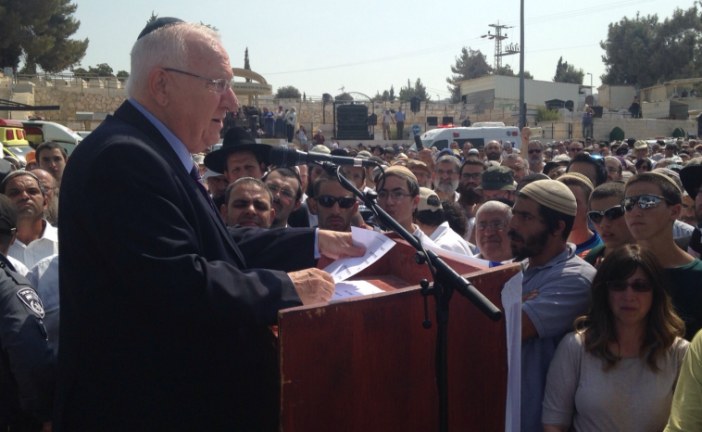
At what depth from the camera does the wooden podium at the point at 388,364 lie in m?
1.81

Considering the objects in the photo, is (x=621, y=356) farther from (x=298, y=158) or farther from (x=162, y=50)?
(x=162, y=50)

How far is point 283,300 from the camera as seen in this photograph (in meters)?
1.90

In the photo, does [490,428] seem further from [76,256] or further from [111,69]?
[111,69]

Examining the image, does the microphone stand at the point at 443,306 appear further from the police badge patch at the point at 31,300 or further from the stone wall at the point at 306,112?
the stone wall at the point at 306,112

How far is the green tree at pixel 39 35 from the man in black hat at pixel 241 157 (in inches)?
1745

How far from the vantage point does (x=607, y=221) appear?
409cm

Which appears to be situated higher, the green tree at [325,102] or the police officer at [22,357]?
the green tree at [325,102]

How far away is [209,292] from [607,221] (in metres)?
3.00

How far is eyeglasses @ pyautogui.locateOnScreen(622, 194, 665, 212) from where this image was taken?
349 cm

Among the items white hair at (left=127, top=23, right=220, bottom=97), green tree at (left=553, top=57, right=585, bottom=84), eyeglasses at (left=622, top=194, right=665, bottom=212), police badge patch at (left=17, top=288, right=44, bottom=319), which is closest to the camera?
white hair at (left=127, top=23, right=220, bottom=97)

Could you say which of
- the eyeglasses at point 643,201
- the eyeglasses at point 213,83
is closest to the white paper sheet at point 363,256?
the eyeglasses at point 213,83

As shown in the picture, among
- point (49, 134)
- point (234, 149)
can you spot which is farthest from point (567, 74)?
point (234, 149)

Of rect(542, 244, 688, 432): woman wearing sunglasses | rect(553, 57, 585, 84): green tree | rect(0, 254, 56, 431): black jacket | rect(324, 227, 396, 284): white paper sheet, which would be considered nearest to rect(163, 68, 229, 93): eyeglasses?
rect(324, 227, 396, 284): white paper sheet

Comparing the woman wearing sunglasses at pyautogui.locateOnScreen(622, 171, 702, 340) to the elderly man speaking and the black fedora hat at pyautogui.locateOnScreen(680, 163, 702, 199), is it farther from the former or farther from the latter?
the elderly man speaking
